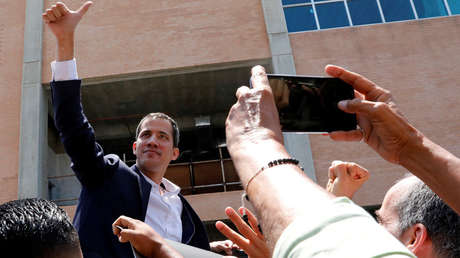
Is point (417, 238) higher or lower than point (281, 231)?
lower

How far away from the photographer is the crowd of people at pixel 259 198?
69 centimetres

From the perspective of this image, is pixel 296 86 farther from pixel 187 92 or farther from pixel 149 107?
pixel 149 107

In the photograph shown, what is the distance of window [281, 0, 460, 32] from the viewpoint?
12656 mm

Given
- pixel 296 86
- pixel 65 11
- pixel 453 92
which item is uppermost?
pixel 453 92

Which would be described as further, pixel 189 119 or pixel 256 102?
pixel 189 119

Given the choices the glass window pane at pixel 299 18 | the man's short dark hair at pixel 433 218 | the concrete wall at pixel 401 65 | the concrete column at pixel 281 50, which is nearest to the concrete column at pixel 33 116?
the concrete column at pixel 281 50

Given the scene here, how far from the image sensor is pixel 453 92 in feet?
38.1

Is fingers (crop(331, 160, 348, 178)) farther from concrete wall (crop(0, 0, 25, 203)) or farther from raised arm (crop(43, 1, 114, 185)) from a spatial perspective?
concrete wall (crop(0, 0, 25, 203))

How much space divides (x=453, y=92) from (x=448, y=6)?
3108mm

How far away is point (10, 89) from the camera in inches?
482

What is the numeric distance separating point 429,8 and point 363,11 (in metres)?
2.06

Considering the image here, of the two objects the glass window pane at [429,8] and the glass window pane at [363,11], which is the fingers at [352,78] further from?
the glass window pane at [429,8]

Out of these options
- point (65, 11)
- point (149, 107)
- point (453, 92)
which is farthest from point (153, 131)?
point (149, 107)

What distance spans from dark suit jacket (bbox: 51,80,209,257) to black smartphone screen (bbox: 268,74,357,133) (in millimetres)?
1261
